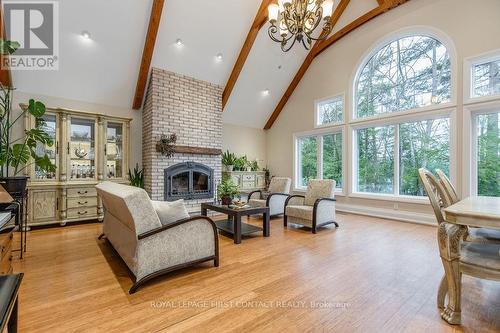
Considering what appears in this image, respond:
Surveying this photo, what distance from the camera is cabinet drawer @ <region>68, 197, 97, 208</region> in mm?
4797

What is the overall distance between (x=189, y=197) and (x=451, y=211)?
17.2 ft

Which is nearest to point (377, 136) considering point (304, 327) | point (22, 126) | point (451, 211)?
point (451, 211)

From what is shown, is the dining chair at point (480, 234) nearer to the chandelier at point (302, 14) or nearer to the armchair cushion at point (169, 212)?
the chandelier at point (302, 14)

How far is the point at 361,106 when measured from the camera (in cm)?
622

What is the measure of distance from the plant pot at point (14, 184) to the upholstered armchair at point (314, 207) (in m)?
4.18

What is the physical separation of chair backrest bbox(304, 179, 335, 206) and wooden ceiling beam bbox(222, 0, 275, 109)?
3.44m

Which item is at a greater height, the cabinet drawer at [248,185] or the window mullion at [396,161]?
the window mullion at [396,161]

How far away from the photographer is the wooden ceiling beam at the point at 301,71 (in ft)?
20.1

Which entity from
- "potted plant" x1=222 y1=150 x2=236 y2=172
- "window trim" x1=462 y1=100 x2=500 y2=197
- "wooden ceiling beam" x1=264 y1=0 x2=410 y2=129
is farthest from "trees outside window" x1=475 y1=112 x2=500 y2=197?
"potted plant" x1=222 y1=150 x2=236 y2=172

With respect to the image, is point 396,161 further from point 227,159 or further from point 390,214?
point 227,159

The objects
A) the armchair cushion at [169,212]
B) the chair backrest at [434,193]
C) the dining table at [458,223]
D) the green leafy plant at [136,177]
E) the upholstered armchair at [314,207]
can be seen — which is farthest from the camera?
the green leafy plant at [136,177]

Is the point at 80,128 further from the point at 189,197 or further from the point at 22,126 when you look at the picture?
the point at 189,197

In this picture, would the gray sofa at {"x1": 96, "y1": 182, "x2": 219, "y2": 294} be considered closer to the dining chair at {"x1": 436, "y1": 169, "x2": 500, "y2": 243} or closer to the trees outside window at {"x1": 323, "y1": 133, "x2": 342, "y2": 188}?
the dining chair at {"x1": 436, "y1": 169, "x2": 500, "y2": 243}

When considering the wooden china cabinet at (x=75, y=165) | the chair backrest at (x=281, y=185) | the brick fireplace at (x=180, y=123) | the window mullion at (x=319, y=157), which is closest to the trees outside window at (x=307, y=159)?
the window mullion at (x=319, y=157)
